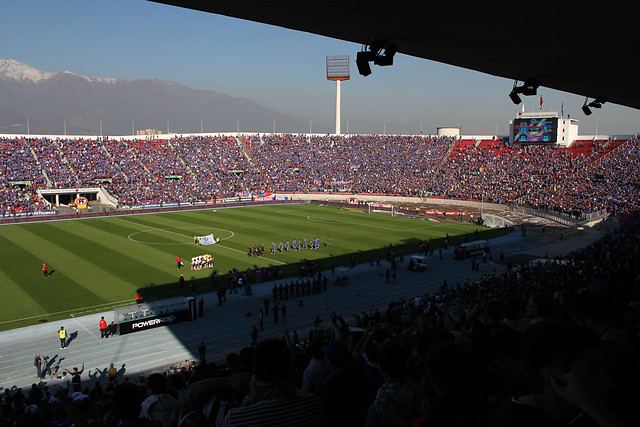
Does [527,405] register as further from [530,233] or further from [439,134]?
[439,134]

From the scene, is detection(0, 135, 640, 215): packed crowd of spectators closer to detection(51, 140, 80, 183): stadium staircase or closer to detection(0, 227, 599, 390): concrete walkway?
detection(51, 140, 80, 183): stadium staircase

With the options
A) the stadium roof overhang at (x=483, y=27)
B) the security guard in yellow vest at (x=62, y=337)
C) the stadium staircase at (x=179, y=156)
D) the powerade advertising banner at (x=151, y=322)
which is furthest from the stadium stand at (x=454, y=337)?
the powerade advertising banner at (x=151, y=322)

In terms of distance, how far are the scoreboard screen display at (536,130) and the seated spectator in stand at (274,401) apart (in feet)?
270

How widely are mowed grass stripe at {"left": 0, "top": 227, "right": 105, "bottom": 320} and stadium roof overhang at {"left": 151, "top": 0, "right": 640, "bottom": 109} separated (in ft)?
72.9

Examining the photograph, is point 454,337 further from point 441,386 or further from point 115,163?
point 115,163

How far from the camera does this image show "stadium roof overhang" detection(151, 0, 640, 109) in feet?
27.8

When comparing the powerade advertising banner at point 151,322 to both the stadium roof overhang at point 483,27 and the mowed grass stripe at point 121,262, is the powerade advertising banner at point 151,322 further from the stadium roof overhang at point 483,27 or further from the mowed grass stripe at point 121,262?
the stadium roof overhang at point 483,27

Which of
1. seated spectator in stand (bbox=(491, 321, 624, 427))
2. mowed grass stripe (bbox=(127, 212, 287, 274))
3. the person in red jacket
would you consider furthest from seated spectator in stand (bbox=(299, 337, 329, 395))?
mowed grass stripe (bbox=(127, 212, 287, 274))

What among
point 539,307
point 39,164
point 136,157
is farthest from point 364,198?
point 539,307

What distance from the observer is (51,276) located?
3119cm

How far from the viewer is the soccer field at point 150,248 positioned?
27625 millimetres

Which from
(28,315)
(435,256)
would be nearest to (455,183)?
(435,256)

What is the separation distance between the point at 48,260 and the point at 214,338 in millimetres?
19977

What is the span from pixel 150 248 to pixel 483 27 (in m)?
35.1
